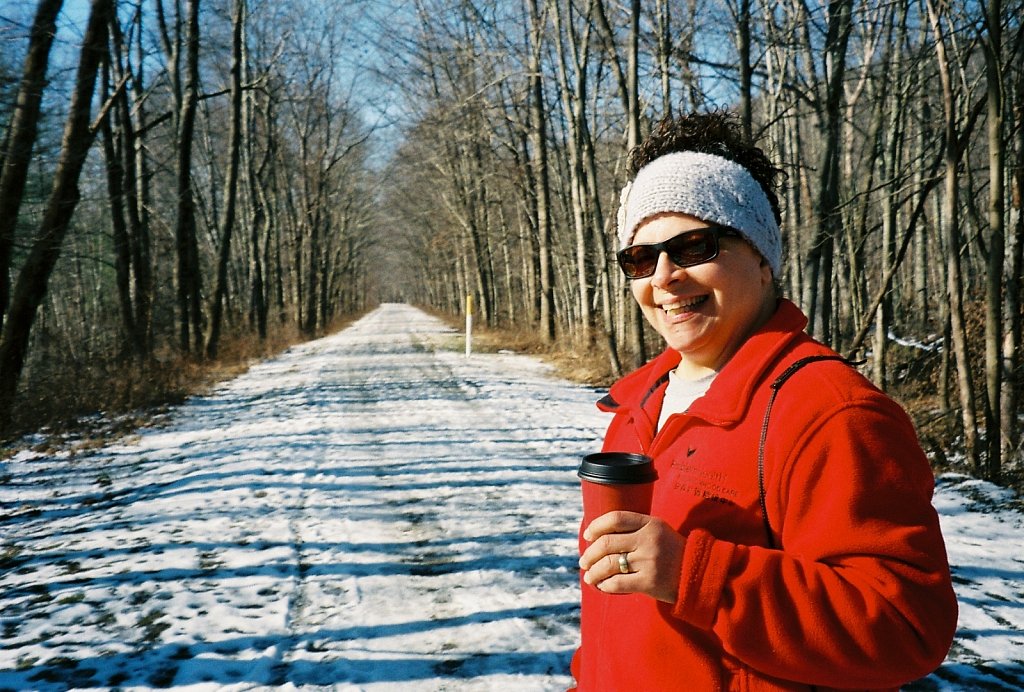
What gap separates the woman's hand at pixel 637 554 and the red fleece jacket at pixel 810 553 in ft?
0.08

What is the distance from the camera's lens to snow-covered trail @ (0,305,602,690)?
10.9 feet

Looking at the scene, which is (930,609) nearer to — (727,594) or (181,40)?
(727,594)

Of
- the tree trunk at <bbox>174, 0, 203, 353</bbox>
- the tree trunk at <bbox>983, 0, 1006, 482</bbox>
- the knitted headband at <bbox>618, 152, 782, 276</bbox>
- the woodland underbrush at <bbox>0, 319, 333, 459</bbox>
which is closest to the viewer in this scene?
the knitted headband at <bbox>618, 152, 782, 276</bbox>

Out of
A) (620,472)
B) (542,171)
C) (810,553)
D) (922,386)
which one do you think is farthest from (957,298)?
(542,171)

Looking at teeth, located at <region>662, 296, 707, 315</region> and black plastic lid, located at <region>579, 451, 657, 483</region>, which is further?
teeth, located at <region>662, 296, 707, 315</region>

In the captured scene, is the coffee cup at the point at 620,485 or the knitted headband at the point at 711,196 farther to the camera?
the knitted headband at the point at 711,196

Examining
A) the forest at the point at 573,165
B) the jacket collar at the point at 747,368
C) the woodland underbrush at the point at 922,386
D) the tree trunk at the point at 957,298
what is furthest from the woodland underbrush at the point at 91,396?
the tree trunk at the point at 957,298

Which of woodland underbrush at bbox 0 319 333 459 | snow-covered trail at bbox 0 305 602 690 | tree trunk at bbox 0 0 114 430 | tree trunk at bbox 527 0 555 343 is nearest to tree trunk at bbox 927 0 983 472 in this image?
snow-covered trail at bbox 0 305 602 690

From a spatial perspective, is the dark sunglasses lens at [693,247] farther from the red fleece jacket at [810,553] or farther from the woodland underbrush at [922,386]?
the woodland underbrush at [922,386]

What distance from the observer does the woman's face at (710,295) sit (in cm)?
144

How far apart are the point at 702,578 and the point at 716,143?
0.96 meters

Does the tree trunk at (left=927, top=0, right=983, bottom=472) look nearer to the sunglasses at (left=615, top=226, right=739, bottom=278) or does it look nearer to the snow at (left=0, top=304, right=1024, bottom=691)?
the snow at (left=0, top=304, right=1024, bottom=691)

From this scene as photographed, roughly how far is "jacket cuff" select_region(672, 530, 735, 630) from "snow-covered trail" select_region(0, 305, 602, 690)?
2189 millimetres

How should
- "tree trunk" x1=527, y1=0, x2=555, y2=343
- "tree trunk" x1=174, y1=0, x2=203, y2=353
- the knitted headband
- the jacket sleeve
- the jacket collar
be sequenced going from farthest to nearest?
1. "tree trunk" x1=527, y1=0, x2=555, y2=343
2. "tree trunk" x1=174, y1=0, x2=203, y2=353
3. the knitted headband
4. the jacket collar
5. the jacket sleeve
